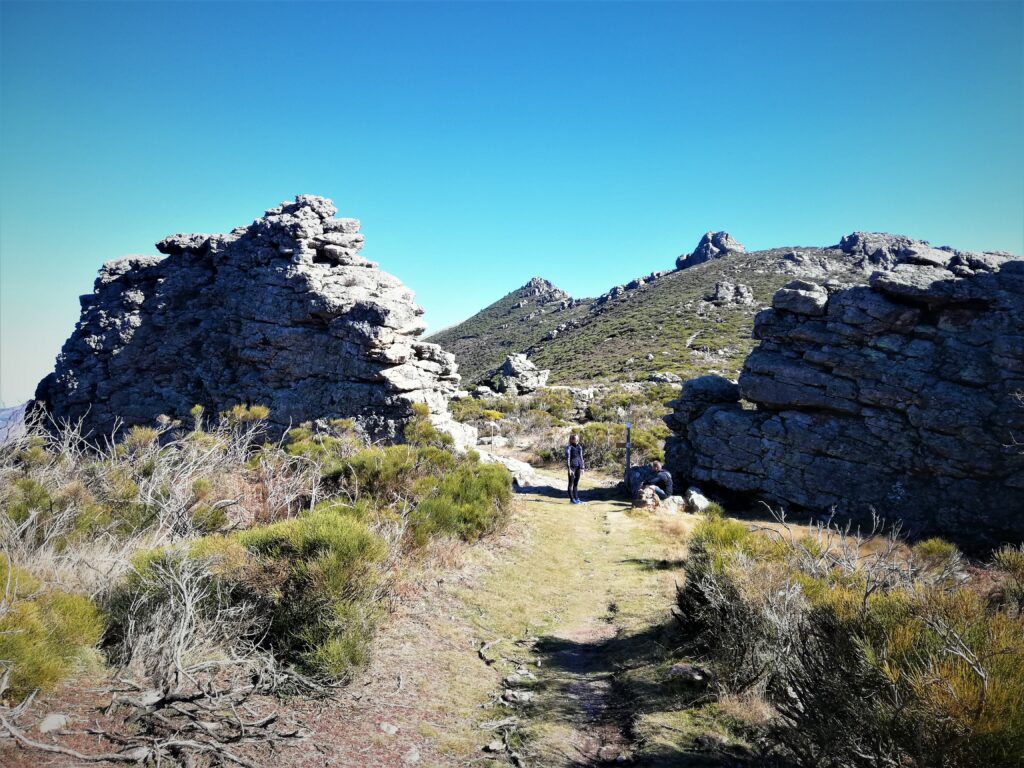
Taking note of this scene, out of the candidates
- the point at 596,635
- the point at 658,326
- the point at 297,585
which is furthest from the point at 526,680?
the point at 658,326

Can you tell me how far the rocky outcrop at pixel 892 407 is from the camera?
11969mm

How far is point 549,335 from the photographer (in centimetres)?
5900

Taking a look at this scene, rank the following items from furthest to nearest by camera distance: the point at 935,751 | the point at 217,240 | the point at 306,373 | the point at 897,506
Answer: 1. the point at 217,240
2. the point at 306,373
3. the point at 897,506
4. the point at 935,751

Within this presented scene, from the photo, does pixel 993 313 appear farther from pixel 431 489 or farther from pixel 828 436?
pixel 431 489

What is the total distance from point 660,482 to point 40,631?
13.0 metres

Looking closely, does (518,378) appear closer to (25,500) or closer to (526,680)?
(526,680)

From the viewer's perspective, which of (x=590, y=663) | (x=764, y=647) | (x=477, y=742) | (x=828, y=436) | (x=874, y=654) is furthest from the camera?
(x=828, y=436)

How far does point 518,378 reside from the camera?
3366 cm

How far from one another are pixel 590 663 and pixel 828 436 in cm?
1154

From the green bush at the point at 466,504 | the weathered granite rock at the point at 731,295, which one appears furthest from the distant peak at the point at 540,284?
the green bush at the point at 466,504

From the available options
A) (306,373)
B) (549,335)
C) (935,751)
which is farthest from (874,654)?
(549,335)

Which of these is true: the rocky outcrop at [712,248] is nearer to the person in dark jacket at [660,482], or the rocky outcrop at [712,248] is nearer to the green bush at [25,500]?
the person in dark jacket at [660,482]

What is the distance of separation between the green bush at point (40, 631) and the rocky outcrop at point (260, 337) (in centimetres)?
1185

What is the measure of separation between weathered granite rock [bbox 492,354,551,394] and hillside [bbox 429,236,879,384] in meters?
4.30
